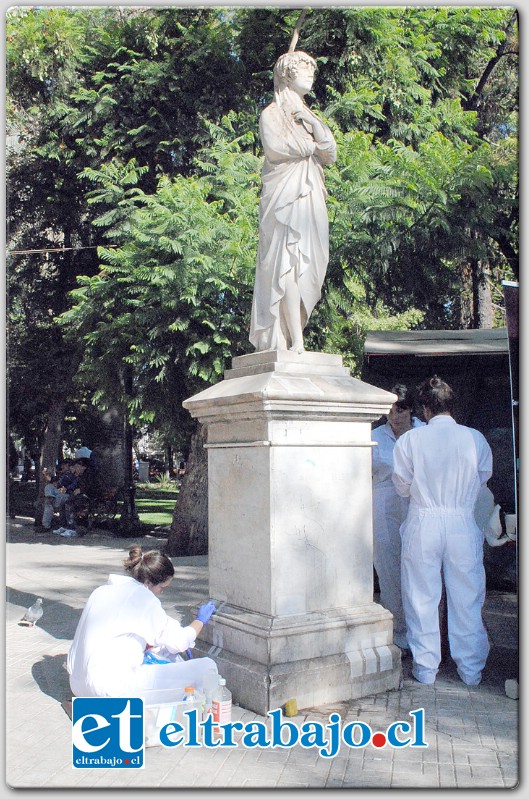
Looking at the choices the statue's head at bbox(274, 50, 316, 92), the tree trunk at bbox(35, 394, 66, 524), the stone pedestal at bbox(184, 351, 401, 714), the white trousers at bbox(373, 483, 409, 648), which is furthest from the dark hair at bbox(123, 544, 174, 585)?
the tree trunk at bbox(35, 394, 66, 524)

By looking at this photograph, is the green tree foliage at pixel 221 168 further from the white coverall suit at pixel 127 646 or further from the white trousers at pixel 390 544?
the white coverall suit at pixel 127 646

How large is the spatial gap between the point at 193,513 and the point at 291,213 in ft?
27.0

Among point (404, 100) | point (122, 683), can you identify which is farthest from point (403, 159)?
point (122, 683)

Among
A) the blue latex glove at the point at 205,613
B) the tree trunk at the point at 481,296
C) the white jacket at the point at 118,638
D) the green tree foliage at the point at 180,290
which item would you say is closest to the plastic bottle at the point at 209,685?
the white jacket at the point at 118,638

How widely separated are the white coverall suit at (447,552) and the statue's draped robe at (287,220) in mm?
1334

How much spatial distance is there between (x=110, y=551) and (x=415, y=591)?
878 centimetres

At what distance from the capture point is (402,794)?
3371 millimetres

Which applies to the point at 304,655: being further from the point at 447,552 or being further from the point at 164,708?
the point at 447,552

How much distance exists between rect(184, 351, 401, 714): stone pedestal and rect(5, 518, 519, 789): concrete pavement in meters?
0.22

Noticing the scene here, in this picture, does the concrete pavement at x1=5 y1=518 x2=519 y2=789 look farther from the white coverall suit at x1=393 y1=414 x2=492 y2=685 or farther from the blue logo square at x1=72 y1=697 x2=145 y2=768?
the white coverall suit at x1=393 y1=414 x2=492 y2=685

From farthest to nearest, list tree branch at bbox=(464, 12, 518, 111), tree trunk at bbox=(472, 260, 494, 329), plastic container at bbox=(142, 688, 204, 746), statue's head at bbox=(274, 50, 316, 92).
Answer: tree branch at bbox=(464, 12, 518, 111), tree trunk at bbox=(472, 260, 494, 329), statue's head at bbox=(274, 50, 316, 92), plastic container at bbox=(142, 688, 204, 746)

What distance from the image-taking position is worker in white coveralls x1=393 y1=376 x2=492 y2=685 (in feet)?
16.5

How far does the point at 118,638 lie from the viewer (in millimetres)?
4168

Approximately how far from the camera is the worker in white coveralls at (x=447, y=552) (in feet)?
16.5
